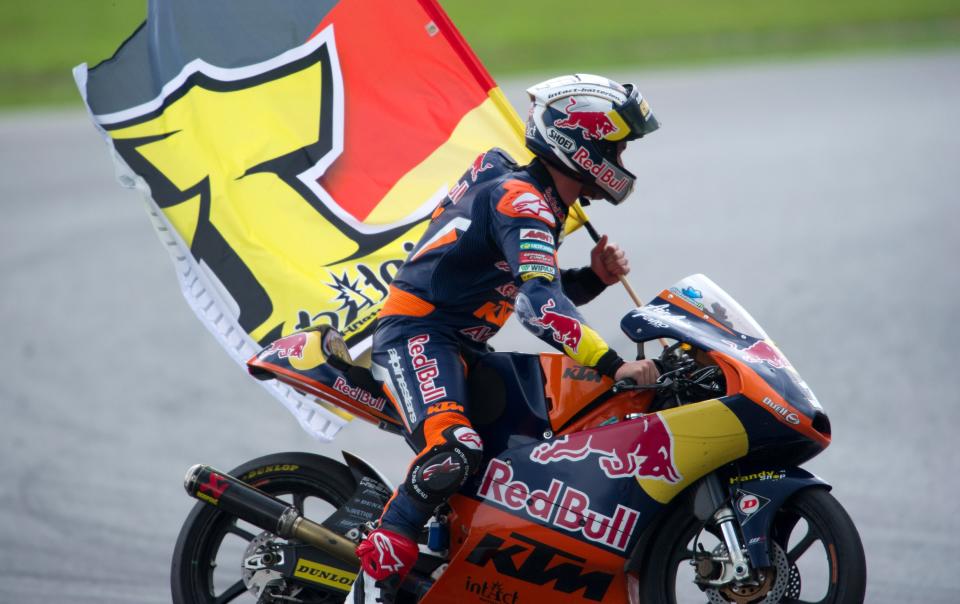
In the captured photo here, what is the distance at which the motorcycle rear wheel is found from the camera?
5.50 meters

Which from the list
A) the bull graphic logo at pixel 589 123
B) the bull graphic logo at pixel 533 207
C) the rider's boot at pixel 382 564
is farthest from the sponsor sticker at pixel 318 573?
the bull graphic logo at pixel 589 123

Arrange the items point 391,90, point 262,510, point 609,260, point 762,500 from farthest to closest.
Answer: point 391,90 → point 609,260 → point 262,510 → point 762,500

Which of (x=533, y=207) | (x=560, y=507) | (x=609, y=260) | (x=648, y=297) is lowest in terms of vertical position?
(x=560, y=507)

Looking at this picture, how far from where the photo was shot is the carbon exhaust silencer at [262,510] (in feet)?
17.3

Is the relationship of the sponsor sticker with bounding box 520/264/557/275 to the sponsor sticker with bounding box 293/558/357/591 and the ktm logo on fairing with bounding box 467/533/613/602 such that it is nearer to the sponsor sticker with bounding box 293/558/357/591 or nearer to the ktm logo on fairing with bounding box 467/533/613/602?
the ktm logo on fairing with bounding box 467/533/613/602

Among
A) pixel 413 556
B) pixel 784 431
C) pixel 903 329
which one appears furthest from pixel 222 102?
pixel 903 329

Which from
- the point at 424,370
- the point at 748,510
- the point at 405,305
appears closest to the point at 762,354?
the point at 748,510

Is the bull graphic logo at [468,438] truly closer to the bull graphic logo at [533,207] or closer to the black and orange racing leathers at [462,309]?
the black and orange racing leathers at [462,309]

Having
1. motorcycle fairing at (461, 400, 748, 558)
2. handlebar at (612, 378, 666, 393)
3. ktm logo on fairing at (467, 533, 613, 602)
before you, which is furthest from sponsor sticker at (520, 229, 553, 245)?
ktm logo on fairing at (467, 533, 613, 602)

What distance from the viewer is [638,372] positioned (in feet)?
15.4

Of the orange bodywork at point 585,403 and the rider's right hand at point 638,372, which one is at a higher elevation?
the rider's right hand at point 638,372

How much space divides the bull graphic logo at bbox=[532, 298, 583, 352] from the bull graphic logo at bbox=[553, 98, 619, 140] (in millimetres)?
759

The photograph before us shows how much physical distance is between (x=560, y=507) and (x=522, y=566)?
286 mm

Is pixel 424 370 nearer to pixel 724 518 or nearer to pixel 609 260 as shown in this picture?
pixel 609 260
